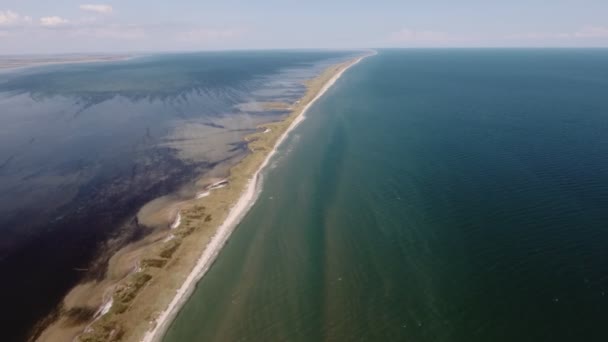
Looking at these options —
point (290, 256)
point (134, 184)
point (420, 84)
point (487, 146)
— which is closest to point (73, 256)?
point (134, 184)

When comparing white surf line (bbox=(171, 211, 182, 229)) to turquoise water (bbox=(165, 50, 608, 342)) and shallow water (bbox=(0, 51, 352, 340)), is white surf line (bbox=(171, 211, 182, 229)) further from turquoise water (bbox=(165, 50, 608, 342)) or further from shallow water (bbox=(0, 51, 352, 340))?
Answer: turquoise water (bbox=(165, 50, 608, 342))

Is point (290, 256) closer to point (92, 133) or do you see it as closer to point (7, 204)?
point (7, 204)

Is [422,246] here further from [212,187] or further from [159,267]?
[212,187]

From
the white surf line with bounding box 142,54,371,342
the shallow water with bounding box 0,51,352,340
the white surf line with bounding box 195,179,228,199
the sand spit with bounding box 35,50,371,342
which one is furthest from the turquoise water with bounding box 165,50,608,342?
the shallow water with bounding box 0,51,352,340

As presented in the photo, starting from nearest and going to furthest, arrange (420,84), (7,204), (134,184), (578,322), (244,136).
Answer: (578,322) < (7,204) < (134,184) < (244,136) < (420,84)

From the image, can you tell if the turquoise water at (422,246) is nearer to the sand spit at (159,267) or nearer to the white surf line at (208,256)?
the white surf line at (208,256)

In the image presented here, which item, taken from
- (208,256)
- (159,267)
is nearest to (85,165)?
(159,267)
